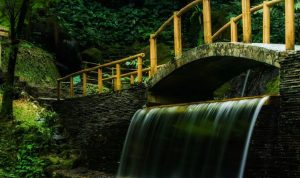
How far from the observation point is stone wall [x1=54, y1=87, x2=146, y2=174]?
1365 centimetres

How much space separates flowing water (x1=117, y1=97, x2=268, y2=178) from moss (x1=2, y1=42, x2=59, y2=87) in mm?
7767

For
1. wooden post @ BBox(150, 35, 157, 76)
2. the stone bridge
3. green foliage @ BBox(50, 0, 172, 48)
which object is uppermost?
green foliage @ BBox(50, 0, 172, 48)

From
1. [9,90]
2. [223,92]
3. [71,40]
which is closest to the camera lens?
[9,90]

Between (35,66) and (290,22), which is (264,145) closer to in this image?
(290,22)

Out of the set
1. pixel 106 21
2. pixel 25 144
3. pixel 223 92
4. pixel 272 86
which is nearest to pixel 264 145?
pixel 272 86

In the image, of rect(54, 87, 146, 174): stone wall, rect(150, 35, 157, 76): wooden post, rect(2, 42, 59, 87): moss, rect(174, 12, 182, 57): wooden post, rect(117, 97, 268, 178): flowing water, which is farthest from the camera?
rect(2, 42, 59, 87): moss

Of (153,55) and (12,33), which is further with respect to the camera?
(12,33)

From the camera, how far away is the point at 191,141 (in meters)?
11.6

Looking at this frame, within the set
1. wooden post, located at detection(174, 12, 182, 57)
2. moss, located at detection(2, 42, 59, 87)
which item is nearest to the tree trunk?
moss, located at detection(2, 42, 59, 87)

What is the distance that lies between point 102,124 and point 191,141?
3.81m

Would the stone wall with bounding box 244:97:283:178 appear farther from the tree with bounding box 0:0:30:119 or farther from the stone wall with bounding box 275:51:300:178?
the tree with bounding box 0:0:30:119

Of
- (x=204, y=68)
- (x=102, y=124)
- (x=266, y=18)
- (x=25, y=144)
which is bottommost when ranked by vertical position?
(x=25, y=144)

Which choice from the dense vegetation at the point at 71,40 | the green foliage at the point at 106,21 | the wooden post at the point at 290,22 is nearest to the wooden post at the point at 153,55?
the dense vegetation at the point at 71,40

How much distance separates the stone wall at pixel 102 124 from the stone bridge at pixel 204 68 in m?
0.76
